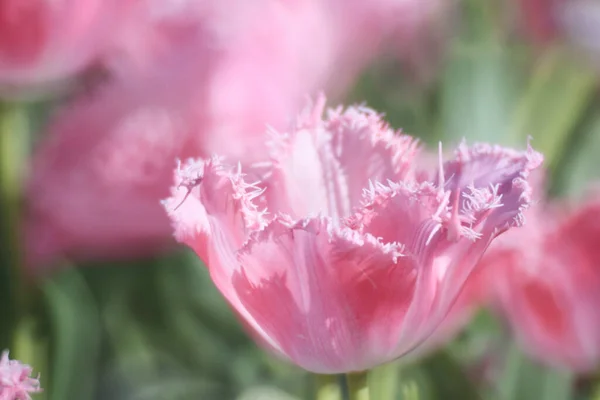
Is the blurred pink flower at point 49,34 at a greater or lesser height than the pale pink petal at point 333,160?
greater

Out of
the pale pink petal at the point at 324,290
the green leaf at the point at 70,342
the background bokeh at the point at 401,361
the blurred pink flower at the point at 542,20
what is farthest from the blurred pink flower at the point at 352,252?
the blurred pink flower at the point at 542,20

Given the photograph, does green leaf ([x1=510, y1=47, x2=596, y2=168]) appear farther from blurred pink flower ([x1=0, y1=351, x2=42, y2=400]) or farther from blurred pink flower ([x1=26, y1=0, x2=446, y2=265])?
blurred pink flower ([x1=0, y1=351, x2=42, y2=400])

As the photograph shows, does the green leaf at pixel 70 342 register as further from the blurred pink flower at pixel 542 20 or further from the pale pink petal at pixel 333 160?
the blurred pink flower at pixel 542 20

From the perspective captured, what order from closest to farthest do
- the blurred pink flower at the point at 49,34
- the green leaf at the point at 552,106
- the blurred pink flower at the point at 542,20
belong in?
the blurred pink flower at the point at 49,34, the green leaf at the point at 552,106, the blurred pink flower at the point at 542,20

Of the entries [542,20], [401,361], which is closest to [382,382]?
[401,361]

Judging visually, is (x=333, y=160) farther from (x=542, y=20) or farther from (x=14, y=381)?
(x=542, y=20)

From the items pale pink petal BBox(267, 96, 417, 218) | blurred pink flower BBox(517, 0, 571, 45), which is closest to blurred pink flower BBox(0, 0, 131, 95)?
pale pink petal BBox(267, 96, 417, 218)
